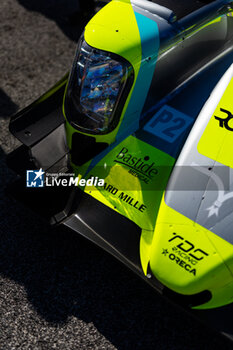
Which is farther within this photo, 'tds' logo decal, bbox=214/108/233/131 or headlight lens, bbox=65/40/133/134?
headlight lens, bbox=65/40/133/134

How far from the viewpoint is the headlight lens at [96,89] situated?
2.54 meters

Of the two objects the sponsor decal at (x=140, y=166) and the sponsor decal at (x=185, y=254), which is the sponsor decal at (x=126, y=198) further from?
the sponsor decal at (x=185, y=254)

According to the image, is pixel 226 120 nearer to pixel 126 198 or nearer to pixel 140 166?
pixel 140 166

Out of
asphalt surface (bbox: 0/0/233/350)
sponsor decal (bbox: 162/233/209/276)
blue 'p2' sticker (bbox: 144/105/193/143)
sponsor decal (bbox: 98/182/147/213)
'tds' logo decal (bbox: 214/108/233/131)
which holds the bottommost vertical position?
asphalt surface (bbox: 0/0/233/350)

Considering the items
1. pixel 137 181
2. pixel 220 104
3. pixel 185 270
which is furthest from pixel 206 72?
pixel 185 270

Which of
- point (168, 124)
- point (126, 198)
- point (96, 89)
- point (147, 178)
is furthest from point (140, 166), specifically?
point (96, 89)

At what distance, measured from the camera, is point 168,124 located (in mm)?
2650

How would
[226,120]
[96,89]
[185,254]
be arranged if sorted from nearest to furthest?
[185,254], [226,120], [96,89]

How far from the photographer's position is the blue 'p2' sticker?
103 inches

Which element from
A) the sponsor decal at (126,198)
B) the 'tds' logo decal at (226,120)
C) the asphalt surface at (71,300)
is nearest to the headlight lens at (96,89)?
the sponsor decal at (126,198)

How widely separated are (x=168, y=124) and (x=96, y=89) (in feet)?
1.51

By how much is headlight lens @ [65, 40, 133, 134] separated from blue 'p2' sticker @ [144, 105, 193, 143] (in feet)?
0.75

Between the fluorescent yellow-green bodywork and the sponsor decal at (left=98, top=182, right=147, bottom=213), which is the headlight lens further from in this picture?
the sponsor decal at (left=98, top=182, right=147, bottom=213)

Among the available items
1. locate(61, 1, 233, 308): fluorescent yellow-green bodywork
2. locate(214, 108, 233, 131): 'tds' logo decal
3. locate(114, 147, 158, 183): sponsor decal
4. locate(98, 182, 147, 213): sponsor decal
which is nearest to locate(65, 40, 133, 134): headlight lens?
locate(61, 1, 233, 308): fluorescent yellow-green bodywork
